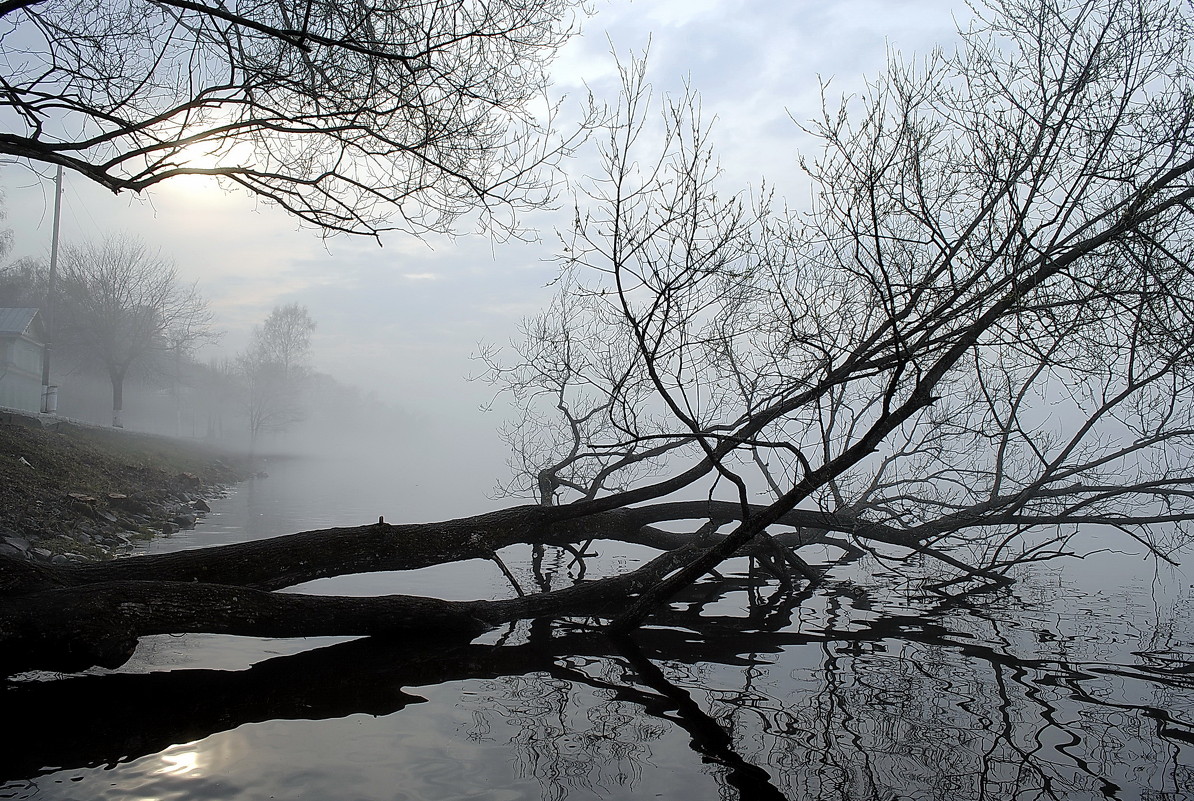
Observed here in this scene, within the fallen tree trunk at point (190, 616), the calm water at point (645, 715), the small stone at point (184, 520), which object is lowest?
the calm water at point (645, 715)

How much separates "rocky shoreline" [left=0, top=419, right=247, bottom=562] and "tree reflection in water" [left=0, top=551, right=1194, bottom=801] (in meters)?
2.12

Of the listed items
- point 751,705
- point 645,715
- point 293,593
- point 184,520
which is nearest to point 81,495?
point 184,520

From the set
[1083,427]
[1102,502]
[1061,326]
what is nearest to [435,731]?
[1061,326]

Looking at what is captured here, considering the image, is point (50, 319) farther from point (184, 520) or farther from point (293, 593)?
point (293, 593)

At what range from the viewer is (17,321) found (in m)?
30.9

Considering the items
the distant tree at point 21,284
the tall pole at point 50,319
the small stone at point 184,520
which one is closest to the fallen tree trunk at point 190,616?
the small stone at point 184,520

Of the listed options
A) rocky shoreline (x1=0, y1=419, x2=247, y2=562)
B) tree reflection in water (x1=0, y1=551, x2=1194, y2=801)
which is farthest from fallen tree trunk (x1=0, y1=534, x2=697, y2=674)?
rocky shoreline (x1=0, y1=419, x2=247, y2=562)

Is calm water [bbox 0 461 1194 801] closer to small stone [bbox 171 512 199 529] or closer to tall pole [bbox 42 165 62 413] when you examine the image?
small stone [bbox 171 512 199 529]

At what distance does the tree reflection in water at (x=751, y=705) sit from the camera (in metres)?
4.22

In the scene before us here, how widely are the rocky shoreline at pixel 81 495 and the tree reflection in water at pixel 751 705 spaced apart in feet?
6.95

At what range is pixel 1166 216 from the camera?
6082 millimetres

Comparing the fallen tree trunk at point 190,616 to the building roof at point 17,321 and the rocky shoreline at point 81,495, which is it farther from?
the building roof at point 17,321

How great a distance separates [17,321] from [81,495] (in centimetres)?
2193

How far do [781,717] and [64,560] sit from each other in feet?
29.5
